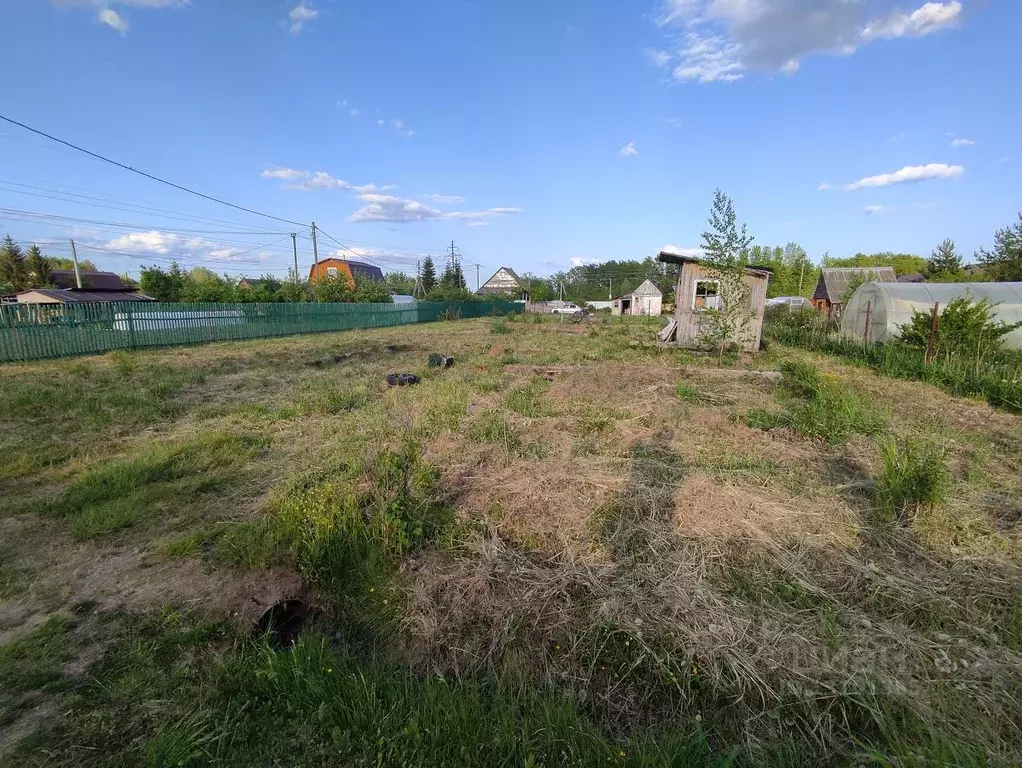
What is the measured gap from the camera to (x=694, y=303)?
15398mm

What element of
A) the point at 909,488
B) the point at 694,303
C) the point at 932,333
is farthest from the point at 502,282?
the point at 909,488

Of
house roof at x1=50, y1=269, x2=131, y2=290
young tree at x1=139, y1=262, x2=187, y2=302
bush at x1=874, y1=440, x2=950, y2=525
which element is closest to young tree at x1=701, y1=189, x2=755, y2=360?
bush at x1=874, y1=440, x2=950, y2=525

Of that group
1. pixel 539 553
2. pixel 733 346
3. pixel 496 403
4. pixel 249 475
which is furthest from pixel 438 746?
pixel 733 346

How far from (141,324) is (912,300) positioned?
2417cm

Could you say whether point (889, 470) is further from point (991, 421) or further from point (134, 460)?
point (134, 460)

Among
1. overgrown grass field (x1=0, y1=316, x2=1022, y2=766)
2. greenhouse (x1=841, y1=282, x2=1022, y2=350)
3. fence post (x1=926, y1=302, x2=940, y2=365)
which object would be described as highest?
greenhouse (x1=841, y1=282, x2=1022, y2=350)

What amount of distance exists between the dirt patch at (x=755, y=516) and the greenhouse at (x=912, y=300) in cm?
1191

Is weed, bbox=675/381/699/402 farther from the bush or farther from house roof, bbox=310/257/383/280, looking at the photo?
house roof, bbox=310/257/383/280

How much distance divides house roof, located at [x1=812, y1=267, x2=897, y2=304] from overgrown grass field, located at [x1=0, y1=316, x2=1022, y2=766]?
37.2 meters

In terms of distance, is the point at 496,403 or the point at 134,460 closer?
the point at 134,460

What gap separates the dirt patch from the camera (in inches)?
138

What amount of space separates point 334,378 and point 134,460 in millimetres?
5499

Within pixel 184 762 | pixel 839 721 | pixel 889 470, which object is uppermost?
pixel 889 470

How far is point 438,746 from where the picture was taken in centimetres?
198
